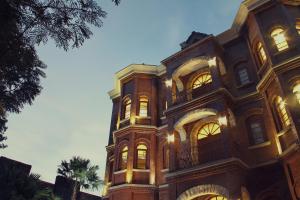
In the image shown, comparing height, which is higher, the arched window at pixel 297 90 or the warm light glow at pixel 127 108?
the warm light glow at pixel 127 108

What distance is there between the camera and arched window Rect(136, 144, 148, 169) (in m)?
18.9

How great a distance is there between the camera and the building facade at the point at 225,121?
12.9 meters

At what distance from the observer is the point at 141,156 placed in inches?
762

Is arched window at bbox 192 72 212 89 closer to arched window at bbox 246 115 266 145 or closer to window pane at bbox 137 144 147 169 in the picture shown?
arched window at bbox 246 115 266 145

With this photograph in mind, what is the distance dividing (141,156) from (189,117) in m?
5.51

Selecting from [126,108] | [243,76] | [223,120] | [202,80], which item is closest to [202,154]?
[223,120]

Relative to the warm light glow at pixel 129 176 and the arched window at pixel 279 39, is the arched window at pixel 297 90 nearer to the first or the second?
the arched window at pixel 279 39

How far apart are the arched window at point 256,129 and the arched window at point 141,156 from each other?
25.2 feet

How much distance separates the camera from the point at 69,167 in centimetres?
2398

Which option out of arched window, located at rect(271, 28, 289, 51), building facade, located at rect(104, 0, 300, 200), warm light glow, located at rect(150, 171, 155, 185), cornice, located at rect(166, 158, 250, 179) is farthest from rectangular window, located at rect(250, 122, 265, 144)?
warm light glow, located at rect(150, 171, 155, 185)

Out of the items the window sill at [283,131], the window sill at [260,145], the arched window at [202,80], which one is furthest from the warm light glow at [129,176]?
the window sill at [283,131]

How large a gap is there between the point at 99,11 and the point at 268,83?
422 inches

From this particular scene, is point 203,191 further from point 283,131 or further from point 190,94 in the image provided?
point 190,94

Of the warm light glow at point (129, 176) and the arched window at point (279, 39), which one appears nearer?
the arched window at point (279, 39)
